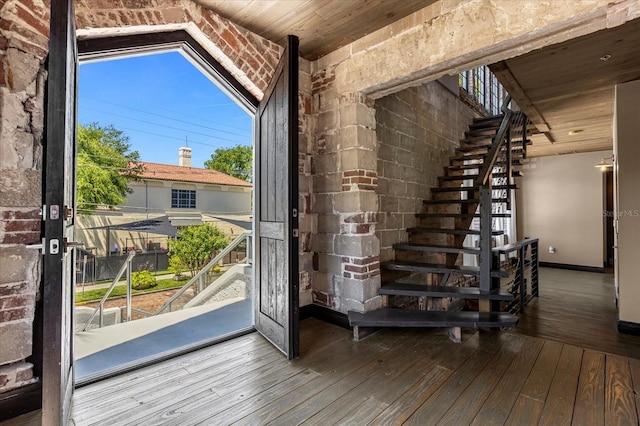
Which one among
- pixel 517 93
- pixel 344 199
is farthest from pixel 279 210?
pixel 517 93

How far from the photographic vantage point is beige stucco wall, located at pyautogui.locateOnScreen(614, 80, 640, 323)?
315cm

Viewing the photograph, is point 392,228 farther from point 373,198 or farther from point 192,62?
point 192,62

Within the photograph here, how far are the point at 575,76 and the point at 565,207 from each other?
17.9 feet

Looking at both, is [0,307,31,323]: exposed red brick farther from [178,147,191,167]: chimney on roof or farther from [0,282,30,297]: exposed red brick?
[178,147,191,167]: chimney on roof

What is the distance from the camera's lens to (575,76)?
3.32m

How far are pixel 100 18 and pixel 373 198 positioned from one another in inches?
99.1

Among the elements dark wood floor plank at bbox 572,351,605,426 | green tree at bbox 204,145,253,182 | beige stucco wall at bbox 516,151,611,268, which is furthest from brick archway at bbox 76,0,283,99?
beige stucco wall at bbox 516,151,611,268

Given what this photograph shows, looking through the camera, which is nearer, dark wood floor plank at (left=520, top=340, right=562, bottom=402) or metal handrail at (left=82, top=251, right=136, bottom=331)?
dark wood floor plank at (left=520, top=340, right=562, bottom=402)

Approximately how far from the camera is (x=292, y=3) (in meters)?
2.34

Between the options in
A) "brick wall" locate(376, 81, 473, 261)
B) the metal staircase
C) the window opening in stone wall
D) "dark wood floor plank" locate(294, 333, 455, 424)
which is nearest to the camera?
"dark wood floor plank" locate(294, 333, 455, 424)

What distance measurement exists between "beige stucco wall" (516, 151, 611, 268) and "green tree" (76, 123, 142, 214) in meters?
8.98

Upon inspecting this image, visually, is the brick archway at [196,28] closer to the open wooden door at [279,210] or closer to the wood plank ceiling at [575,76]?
the open wooden door at [279,210]

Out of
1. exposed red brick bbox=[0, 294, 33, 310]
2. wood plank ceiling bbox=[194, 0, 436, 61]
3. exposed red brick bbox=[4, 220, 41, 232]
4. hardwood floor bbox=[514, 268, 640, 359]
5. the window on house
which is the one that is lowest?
hardwood floor bbox=[514, 268, 640, 359]

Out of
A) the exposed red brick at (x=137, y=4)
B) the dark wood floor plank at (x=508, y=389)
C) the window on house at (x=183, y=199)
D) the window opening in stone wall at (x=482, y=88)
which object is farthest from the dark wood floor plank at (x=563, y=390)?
the window opening in stone wall at (x=482, y=88)
